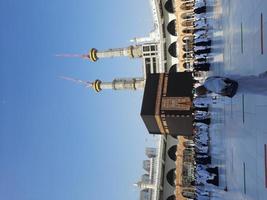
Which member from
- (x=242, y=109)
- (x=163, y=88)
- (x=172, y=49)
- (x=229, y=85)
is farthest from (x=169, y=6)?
(x=229, y=85)

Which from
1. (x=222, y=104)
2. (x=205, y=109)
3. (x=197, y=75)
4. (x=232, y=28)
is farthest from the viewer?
(x=197, y=75)

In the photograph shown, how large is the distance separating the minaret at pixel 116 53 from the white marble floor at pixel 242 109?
40577 millimetres

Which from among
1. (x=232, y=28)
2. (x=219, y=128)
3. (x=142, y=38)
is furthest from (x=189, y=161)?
(x=232, y=28)

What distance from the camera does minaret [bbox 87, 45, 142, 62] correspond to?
64000 millimetres

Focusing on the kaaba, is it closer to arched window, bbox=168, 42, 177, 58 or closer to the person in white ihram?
arched window, bbox=168, 42, 177, 58

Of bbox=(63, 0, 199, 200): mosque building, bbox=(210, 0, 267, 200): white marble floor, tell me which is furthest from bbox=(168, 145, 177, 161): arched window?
bbox=(210, 0, 267, 200): white marble floor

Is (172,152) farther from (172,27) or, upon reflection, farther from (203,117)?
(203,117)

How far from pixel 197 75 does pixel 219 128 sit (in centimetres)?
1244

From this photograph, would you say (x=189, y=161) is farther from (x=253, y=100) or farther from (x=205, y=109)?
(x=253, y=100)

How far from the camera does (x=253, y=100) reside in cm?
1362

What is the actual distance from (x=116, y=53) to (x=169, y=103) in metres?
24.9

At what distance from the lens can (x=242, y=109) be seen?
15664 millimetres

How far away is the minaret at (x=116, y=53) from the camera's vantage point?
64000mm

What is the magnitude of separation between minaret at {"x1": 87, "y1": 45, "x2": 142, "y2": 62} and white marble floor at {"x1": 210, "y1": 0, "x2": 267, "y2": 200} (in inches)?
1598
